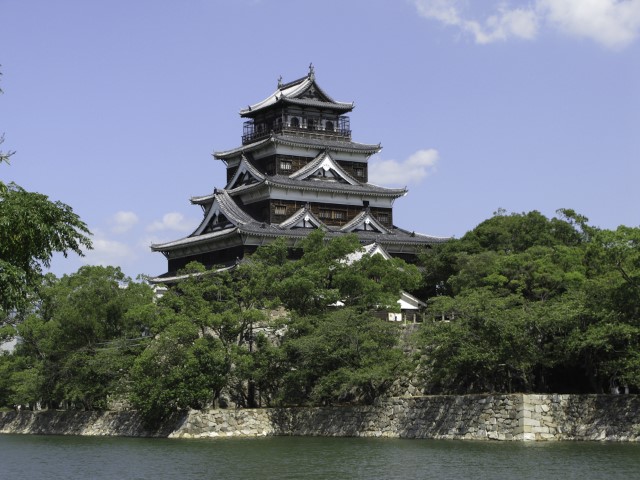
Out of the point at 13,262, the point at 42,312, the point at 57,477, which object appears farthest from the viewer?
the point at 42,312

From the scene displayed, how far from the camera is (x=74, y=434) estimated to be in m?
42.4

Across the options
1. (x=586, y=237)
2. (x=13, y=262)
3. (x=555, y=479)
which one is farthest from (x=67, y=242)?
(x=586, y=237)

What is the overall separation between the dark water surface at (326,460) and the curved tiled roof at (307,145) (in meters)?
22.6

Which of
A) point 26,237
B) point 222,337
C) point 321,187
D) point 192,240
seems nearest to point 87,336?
point 222,337

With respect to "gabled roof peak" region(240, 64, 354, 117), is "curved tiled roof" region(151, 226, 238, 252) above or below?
below

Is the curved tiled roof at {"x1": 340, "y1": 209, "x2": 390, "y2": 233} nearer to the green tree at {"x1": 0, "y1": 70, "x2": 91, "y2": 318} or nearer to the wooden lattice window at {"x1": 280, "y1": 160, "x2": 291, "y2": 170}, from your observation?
the wooden lattice window at {"x1": 280, "y1": 160, "x2": 291, "y2": 170}

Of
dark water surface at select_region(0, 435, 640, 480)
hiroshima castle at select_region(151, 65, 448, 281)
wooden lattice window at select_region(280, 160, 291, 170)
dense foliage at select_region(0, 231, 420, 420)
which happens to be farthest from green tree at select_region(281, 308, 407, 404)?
wooden lattice window at select_region(280, 160, 291, 170)

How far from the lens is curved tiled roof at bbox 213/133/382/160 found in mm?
54906

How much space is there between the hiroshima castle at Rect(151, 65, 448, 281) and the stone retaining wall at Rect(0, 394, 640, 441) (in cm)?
1272

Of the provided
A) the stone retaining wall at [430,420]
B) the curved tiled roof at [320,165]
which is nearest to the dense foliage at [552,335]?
the stone retaining wall at [430,420]

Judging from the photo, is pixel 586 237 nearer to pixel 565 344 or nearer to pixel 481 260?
pixel 481 260

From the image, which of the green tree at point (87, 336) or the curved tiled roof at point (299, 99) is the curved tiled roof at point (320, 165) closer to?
the curved tiled roof at point (299, 99)

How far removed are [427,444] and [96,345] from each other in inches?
649

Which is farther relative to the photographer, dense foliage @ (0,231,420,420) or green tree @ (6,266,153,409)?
green tree @ (6,266,153,409)
